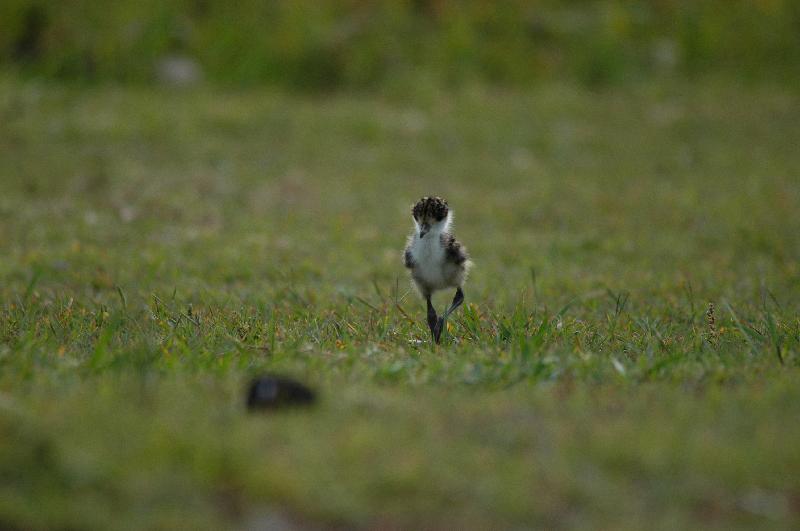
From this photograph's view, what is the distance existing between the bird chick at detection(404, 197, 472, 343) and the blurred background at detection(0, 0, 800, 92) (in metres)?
12.7

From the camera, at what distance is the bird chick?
22.8 feet

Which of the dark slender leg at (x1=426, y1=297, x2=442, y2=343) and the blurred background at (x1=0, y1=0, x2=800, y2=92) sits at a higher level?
the blurred background at (x1=0, y1=0, x2=800, y2=92)

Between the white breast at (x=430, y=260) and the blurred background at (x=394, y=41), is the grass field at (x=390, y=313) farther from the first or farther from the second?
the blurred background at (x=394, y=41)

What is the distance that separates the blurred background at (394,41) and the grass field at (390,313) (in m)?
0.93

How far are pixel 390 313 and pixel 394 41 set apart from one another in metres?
13.5

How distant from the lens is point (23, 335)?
6672 mm

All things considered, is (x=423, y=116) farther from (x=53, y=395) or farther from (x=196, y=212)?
(x=53, y=395)

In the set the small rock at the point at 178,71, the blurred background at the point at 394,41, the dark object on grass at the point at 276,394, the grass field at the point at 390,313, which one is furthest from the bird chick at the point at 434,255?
the small rock at the point at 178,71

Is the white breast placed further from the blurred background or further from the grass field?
the blurred background

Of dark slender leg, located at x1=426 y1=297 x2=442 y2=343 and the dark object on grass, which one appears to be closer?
the dark object on grass

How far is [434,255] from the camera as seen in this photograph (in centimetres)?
704

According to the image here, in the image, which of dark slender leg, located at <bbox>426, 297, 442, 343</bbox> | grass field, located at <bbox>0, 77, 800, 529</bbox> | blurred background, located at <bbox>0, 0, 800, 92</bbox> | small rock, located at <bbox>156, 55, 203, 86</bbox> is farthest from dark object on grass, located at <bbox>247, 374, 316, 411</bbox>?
small rock, located at <bbox>156, 55, 203, 86</bbox>

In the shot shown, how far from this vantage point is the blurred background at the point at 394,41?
19484mm

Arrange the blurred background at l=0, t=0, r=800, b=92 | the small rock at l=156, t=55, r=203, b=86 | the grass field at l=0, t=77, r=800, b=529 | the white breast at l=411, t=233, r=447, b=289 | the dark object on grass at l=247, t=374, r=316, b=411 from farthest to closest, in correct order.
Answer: the blurred background at l=0, t=0, r=800, b=92, the small rock at l=156, t=55, r=203, b=86, the white breast at l=411, t=233, r=447, b=289, the dark object on grass at l=247, t=374, r=316, b=411, the grass field at l=0, t=77, r=800, b=529
